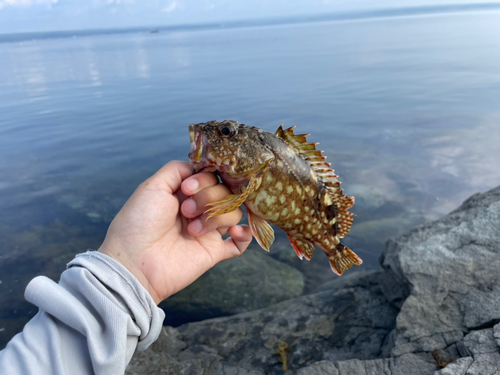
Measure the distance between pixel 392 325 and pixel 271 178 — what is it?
2478 mm

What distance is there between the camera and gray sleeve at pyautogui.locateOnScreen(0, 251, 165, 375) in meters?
1.99

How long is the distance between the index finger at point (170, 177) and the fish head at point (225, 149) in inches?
4.9

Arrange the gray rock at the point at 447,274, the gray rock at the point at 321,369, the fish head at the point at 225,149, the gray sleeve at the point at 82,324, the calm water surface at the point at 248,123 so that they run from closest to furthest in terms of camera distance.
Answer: the gray sleeve at the point at 82,324
the fish head at the point at 225,149
the gray rock at the point at 321,369
the gray rock at the point at 447,274
the calm water surface at the point at 248,123

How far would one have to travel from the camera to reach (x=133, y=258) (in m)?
2.78

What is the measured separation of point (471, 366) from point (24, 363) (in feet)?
10.8

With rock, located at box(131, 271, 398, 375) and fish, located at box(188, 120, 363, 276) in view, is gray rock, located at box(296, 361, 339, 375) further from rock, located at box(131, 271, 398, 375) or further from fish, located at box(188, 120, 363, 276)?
fish, located at box(188, 120, 363, 276)

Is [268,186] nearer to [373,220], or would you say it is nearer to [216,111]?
[373,220]

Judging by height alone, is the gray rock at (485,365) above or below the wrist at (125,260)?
below

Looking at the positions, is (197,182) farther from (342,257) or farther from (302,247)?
(342,257)

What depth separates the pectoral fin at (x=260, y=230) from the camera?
3291 millimetres

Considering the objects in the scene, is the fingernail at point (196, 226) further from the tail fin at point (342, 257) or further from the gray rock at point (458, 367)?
the gray rock at point (458, 367)

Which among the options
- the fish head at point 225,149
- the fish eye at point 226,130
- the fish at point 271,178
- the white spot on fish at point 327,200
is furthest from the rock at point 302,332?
the fish eye at point 226,130

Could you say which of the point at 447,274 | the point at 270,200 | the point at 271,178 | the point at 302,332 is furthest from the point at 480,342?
the point at 271,178

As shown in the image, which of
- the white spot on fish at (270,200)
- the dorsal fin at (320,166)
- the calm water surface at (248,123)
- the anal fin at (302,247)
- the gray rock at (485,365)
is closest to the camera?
the gray rock at (485,365)
